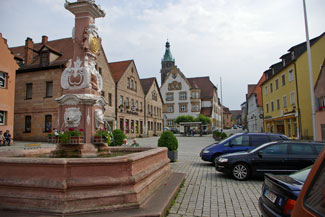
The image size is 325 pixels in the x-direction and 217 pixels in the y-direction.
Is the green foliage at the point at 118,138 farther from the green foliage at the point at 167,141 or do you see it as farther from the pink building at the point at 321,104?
the pink building at the point at 321,104

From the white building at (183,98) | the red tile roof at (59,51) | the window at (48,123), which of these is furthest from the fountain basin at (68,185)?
the white building at (183,98)

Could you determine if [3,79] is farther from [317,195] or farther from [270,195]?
[317,195]

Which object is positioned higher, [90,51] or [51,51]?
[51,51]

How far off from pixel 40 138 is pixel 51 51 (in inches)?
387

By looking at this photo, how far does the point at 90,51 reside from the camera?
8.17 meters

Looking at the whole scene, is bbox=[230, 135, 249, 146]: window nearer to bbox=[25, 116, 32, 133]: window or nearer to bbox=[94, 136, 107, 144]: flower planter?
bbox=[94, 136, 107, 144]: flower planter

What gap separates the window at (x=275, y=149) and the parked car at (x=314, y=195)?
22.6 feet

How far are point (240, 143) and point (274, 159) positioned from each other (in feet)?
9.92

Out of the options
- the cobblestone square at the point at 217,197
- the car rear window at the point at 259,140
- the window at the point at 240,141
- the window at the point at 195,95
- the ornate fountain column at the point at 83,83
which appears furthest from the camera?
the window at the point at 195,95

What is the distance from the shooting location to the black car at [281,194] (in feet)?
10.2

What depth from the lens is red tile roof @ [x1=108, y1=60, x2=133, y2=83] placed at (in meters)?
37.0

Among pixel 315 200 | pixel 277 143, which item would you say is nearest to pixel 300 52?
pixel 277 143

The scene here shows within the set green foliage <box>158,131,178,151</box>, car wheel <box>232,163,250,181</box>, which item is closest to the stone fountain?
car wheel <box>232,163,250,181</box>

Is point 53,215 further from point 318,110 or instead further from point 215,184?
point 318,110
